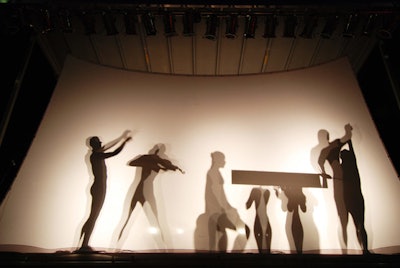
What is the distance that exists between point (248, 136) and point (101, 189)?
1.52m

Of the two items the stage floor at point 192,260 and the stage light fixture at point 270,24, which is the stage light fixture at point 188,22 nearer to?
the stage light fixture at point 270,24

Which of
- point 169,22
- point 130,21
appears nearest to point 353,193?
point 169,22

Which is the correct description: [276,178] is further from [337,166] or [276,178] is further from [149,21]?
[149,21]

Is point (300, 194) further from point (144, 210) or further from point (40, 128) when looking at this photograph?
point (40, 128)

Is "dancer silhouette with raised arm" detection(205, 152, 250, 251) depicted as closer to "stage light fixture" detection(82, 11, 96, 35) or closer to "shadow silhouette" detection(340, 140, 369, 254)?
"shadow silhouette" detection(340, 140, 369, 254)

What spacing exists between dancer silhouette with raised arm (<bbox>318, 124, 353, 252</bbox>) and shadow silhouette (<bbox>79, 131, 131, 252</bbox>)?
195cm

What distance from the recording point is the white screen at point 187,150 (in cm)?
282

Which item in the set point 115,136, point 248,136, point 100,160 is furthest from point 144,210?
point 248,136

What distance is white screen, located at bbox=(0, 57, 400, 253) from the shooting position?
282cm

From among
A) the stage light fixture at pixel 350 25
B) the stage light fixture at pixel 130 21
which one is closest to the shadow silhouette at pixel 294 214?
the stage light fixture at pixel 350 25

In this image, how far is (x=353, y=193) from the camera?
3002 millimetres

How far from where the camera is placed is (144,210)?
3000 millimetres

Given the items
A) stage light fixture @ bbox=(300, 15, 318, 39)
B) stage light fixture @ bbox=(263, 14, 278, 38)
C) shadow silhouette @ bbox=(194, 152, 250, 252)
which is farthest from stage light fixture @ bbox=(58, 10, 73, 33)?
stage light fixture @ bbox=(300, 15, 318, 39)

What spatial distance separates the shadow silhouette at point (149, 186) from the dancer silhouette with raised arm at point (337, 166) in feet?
4.53
